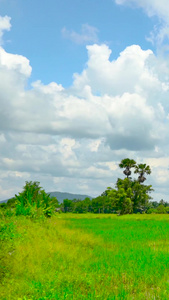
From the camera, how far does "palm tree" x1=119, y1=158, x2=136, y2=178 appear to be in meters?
75.2

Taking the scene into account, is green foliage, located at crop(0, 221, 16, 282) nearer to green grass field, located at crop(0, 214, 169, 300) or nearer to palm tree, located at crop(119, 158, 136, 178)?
green grass field, located at crop(0, 214, 169, 300)

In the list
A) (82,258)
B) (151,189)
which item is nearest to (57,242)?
(82,258)

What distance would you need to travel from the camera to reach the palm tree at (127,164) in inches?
2960

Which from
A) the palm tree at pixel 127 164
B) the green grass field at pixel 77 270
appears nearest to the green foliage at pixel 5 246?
the green grass field at pixel 77 270

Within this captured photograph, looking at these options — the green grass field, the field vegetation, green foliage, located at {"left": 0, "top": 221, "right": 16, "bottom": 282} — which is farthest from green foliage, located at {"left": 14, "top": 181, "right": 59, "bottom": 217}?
green foliage, located at {"left": 0, "top": 221, "right": 16, "bottom": 282}

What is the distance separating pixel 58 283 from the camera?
848cm

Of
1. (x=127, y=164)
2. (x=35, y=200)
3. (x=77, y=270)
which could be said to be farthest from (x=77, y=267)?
(x=127, y=164)

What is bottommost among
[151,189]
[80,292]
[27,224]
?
[80,292]

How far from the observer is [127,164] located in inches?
2972

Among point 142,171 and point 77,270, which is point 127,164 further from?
point 77,270

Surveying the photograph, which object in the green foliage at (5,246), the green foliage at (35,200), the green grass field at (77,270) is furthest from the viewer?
the green foliage at (35,200)

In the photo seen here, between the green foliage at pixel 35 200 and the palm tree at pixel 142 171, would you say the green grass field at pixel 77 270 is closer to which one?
the green foliage at pixel 35 200

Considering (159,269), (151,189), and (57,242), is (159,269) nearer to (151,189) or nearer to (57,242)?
(57,242)

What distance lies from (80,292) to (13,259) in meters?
3.74
